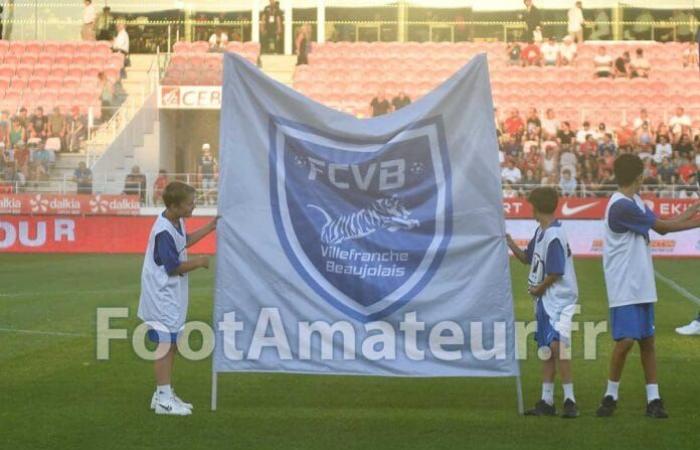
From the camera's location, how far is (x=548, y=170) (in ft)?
107

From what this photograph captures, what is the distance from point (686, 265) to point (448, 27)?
1634 centimetres

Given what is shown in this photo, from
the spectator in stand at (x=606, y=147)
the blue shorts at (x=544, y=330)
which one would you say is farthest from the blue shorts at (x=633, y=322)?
the spectator in stand at (x=606, y=147)

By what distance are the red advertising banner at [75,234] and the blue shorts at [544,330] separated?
21.9 meters

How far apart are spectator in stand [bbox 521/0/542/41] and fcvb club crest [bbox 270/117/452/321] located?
31518mm

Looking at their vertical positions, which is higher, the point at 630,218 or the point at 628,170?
the point at 628,170

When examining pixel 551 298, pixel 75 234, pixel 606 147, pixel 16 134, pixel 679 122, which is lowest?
pixel 75 234

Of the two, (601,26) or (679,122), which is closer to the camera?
(679,122)

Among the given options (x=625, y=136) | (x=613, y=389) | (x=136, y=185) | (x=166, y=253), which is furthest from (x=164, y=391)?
(x=625, y=136)

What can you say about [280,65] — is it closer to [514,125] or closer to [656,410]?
[514,125]

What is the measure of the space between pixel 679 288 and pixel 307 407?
1239 centimetres

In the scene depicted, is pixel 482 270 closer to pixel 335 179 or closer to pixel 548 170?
pixel 335 179

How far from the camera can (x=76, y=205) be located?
31469mm

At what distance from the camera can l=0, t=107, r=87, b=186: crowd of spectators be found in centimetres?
3434

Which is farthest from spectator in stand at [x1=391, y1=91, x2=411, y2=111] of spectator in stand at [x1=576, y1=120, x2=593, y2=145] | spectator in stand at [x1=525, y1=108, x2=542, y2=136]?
spectator in stand at [x1=576, y1=120, x2=593, y2=145]
